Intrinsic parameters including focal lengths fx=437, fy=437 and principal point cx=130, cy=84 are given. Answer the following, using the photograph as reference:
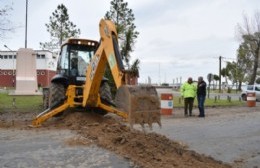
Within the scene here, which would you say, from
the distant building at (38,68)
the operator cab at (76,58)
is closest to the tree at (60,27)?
the distant building at (38,68)

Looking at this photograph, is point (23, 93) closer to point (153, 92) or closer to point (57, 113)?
point (57, 113)

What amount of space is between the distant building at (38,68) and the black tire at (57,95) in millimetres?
53503

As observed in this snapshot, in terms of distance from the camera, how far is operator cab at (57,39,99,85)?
52.1ft

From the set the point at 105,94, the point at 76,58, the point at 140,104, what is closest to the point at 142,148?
the point at 140,104

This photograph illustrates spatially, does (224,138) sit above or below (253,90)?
below

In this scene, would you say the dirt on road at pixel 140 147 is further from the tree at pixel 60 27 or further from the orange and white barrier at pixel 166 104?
the tree at pixel 60 27

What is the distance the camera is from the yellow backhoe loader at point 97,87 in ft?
30.9

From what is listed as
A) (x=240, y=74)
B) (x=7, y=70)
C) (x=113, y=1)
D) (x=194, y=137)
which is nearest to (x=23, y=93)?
(x=113, y=1)

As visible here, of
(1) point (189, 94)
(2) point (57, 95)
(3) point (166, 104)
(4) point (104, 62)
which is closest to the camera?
(4) point (104, 62)

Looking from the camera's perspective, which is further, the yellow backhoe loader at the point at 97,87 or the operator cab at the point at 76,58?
the operator cab at the point at 76,58

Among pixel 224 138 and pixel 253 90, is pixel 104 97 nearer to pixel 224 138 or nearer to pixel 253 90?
pixel 224 138

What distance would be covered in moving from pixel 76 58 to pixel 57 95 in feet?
5.39

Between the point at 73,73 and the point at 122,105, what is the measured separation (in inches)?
260

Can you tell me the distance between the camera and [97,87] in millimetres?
13875
